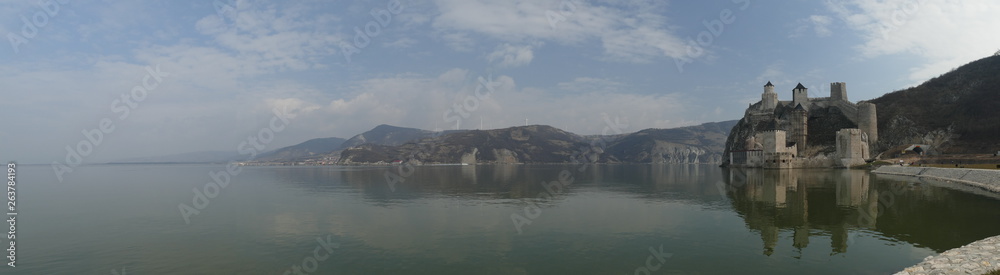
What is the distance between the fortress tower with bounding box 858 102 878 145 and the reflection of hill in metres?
76.8

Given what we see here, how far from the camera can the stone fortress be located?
105000 mm

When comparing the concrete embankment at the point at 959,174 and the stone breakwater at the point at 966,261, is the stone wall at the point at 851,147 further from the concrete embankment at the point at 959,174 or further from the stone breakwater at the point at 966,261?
the stone breakwater at the point at 966,261

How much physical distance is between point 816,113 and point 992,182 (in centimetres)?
8320

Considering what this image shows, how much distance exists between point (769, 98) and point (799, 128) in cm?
1693

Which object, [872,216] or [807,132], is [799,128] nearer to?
[807,132]

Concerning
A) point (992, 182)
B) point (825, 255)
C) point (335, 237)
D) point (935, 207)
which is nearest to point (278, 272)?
point (335, 237)

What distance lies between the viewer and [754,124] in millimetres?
130625

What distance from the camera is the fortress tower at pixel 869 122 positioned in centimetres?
10906

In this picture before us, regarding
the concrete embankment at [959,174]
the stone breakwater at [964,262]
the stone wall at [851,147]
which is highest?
the stone wall at [851,147]

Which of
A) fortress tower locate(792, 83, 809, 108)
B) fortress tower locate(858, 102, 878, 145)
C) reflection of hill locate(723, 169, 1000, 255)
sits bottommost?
reflection of hill locate(723, 169, 1000, 255)

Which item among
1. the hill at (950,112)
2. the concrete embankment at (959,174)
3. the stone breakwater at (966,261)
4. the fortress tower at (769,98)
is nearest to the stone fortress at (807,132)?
the fortress tower at (769,98)

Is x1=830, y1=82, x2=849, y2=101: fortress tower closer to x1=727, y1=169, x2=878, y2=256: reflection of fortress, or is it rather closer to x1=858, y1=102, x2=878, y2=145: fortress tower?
x1=858, y1=102, x2=878, y2=145: fortress tower

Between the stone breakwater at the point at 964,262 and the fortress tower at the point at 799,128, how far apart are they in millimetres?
113072

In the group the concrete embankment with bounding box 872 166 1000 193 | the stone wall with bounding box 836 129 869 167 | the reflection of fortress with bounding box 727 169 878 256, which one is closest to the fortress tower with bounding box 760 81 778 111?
the stone wall with bounding box 836 129 869 167
